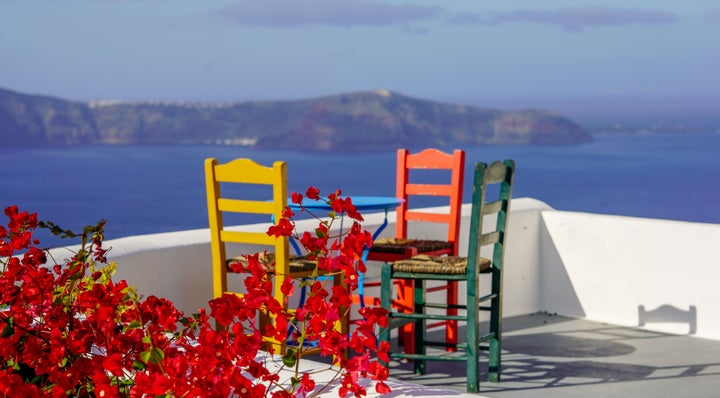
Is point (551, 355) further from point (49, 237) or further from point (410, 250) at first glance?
point (49, 237)

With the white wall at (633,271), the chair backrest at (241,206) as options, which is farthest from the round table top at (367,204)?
the white wall at (633,271)

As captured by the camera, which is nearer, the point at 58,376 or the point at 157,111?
the point at 58,376

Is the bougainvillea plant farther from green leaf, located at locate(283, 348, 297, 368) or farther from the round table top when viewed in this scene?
the round table top

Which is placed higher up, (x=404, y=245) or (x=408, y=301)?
(x=404, y=245)

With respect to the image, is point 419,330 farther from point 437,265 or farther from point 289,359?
point 289,359

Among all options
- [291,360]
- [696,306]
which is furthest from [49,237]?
[696,306]

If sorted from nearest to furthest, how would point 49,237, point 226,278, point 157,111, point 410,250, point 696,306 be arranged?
point 49,237 < point 226,278 < point 410,250 < point 696,306 < point 157,111

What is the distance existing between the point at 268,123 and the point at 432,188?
44.1 metres

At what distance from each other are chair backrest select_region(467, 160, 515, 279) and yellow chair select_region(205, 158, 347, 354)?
1.95 feet

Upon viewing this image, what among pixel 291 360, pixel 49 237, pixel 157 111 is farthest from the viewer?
pixel 157 111

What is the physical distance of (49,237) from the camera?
232 cm

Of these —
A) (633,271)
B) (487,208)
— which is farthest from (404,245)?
(633,271)

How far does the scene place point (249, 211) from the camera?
4.66 m

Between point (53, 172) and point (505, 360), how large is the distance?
2377 inches
